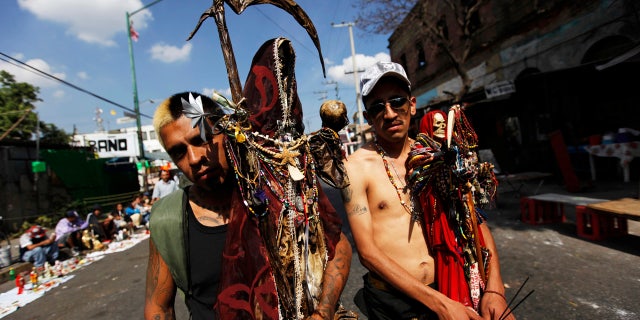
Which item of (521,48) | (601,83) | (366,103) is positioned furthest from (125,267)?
(521,48)

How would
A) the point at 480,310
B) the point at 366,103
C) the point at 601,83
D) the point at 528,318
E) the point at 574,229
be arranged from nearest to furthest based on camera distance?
the point at 480,310, the point at 366,103, the point at 528,318, the point at 574,229, the point at 601,83

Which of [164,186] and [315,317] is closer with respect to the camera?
[315,317]

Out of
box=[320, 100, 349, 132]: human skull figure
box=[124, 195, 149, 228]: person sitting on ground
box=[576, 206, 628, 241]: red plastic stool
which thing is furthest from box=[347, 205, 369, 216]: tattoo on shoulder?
box=[124, 195, 149, 228]: person sitting on ground

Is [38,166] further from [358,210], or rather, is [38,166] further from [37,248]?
[358,210]

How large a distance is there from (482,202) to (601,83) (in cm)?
1083

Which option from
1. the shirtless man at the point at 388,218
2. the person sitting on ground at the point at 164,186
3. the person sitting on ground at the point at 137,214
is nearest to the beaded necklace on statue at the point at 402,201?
the shirtless man at the point at 388,218

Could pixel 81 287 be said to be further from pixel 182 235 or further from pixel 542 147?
pixel 542 147

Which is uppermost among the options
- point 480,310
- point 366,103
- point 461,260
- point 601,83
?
point 601,83

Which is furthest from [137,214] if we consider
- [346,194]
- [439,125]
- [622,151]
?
[622,151]

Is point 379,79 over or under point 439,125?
over

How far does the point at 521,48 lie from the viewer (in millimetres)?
12266

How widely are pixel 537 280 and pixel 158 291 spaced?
168 inches

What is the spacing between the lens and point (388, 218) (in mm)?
1850

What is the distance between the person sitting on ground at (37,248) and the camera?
7.46m
